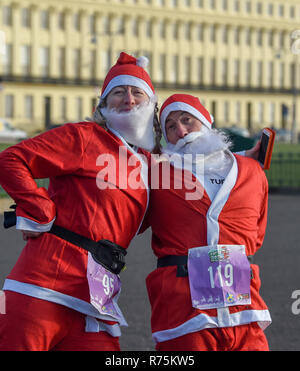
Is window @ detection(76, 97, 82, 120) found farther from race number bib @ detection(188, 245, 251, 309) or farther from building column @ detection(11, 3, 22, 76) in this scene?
race number bib @ detection(188, 245, 251, 309)

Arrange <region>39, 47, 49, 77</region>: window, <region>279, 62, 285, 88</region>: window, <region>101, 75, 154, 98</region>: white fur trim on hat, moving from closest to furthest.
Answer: <region>101, 75, 154, 98</region>: white fur trim on hat → <region>39, 47, 49, 77</region>: window → <region>279, 62, 285, 88</region>: window

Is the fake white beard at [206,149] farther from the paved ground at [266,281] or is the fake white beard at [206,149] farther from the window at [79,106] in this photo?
the window at [79,106]

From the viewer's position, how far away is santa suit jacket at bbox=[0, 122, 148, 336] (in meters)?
3.02

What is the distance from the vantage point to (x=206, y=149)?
323 cm

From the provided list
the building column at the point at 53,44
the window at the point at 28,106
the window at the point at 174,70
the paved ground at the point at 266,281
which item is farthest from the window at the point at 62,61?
the paved ground at the point at 266,281

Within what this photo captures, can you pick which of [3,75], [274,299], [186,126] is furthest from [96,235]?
[3,75]

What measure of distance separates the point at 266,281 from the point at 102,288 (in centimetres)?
453

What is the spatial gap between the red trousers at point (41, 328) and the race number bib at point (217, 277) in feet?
1.44

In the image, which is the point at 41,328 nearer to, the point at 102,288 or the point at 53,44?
the point at 102,288

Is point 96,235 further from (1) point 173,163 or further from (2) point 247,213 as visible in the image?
(2) point 247,213

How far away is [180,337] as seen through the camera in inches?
118

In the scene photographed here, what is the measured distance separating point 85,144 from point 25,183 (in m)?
0.29

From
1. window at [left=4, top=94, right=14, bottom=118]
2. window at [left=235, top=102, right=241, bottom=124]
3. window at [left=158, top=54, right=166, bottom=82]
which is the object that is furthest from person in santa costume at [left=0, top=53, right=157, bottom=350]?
window at [left=235, top=102, right=241, bottom=124]

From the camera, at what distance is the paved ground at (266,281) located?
5.35m
